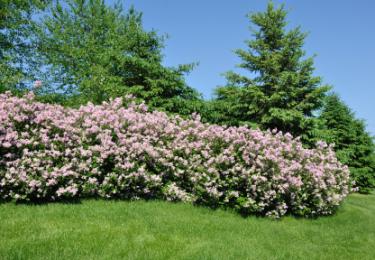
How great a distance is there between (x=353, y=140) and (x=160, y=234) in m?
18.7

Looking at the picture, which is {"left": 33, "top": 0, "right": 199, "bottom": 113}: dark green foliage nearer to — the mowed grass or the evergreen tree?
the evergreen tree

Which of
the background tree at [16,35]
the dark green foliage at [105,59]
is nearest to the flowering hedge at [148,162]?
the dark green foliage at [105,59]

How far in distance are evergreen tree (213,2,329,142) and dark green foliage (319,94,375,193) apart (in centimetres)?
557

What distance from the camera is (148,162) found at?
8.63m

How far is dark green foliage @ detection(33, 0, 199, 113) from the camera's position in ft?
44.8

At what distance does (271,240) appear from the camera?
6.41 m

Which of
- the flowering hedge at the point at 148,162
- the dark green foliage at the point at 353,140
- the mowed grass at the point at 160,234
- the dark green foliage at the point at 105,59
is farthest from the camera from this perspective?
the dark green foliage at the point at 353,140

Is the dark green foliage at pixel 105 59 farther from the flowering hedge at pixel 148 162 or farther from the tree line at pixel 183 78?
the flowering hedge at pixel 148 162

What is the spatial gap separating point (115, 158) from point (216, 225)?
2.68 meters

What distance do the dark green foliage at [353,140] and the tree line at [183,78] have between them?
5cm

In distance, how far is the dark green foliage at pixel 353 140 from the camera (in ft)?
68.6

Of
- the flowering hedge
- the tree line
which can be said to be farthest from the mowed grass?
the tree line

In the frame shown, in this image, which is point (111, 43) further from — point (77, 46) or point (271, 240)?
point (271, 240)

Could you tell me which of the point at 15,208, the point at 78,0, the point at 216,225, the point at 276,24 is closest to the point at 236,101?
the point at 276,24
